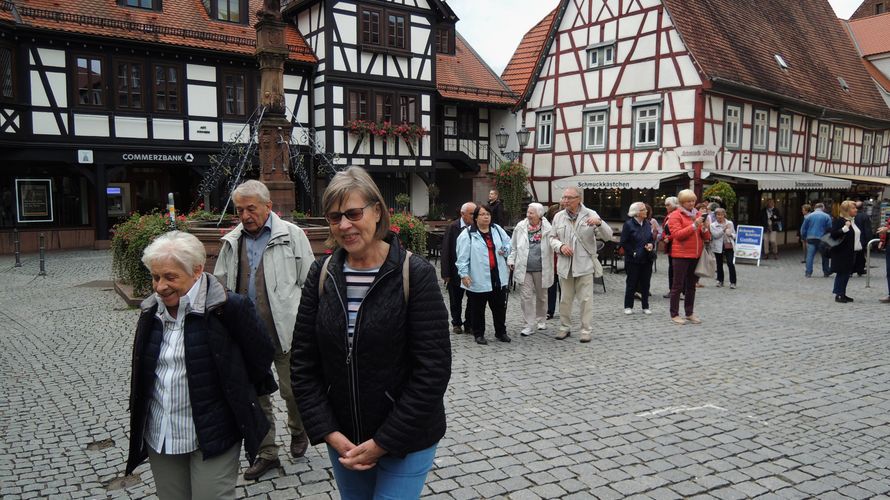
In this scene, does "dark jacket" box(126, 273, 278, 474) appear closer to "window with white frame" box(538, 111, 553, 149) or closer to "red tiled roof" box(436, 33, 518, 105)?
"window with white frame" box(538, 111, 553, 149)

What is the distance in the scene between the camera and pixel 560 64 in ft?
82.3

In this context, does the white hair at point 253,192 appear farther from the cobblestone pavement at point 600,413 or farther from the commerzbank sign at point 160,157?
the commerzbank sign at point 160,157

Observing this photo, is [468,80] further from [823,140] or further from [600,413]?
[600,413]

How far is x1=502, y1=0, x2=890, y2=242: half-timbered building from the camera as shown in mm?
20938

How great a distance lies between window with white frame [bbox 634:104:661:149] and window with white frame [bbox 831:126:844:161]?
1025 cm

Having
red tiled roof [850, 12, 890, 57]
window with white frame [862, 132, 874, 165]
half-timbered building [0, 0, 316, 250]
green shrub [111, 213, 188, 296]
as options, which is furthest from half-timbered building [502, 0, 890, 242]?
green shrub [111, 213, 188, 296]

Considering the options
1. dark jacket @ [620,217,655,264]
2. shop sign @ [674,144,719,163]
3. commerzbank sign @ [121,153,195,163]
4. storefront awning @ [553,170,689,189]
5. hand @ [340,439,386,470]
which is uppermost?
shop sign @ [674,144,719,163]

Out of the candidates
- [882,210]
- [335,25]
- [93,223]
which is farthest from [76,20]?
[882,210]

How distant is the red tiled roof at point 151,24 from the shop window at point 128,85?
90 cm

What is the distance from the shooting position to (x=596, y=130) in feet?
79.2

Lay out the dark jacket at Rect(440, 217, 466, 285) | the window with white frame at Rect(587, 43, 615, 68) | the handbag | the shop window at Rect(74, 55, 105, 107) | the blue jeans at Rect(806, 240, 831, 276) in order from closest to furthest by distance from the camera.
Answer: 1. the dark jacket at Rect(440, 217, 466, 285)
2. the handbag
3. the blue jeans at Rect(806, 240, 831, 276)
4. the shop window at Rect(74, 55, 105, 107)
5. the window with white frame at Rect(587, 43, 615, 68)

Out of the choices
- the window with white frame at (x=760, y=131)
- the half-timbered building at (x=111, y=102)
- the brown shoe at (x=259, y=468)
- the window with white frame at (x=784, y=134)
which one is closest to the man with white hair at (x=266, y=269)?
the brown shoe at (x=259, y=468)

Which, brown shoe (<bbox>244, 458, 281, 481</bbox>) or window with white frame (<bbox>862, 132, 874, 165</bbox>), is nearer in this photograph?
brown shoe (<bbox>244, 458, 281, 481</bbox>)

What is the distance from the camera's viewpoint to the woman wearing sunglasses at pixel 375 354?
2428mm
